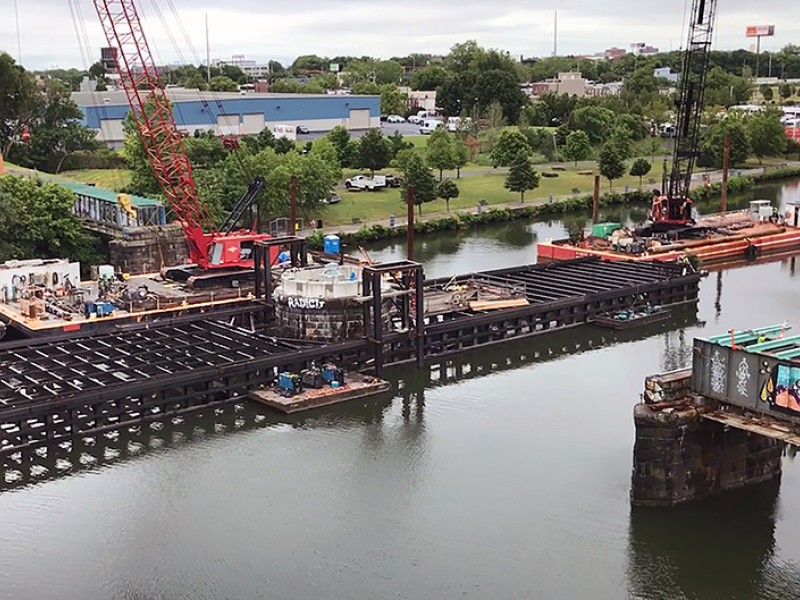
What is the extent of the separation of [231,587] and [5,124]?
1799 inches

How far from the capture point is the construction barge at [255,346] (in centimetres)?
2188

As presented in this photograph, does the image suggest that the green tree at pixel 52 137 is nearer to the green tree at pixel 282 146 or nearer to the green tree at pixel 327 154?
the green tree at pixel 282 146

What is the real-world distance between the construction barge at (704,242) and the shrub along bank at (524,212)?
7374 mm

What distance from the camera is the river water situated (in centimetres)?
1603

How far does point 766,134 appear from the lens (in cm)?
7244

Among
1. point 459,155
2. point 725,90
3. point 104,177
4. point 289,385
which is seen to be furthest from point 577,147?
point 289,385

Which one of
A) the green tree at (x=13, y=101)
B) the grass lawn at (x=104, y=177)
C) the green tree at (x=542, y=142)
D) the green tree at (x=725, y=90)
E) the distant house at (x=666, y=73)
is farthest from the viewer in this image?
the distant house at (x=666, y=73)

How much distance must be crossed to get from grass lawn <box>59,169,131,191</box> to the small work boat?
24133 mm

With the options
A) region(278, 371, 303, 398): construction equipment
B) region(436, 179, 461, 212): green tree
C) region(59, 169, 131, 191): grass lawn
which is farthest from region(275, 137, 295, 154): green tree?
region(278, 371, 303, 398): construction equipment

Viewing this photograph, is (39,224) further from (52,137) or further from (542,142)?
(542,142)

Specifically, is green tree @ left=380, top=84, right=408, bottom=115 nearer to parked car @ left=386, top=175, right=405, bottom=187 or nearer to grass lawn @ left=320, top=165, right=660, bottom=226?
grass lawn @ left=320, top=165, right=660, bottom=226

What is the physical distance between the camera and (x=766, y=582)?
16.0 metres

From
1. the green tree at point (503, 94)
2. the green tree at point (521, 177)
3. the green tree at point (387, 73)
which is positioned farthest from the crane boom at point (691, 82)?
the green tree at point (387, 73)

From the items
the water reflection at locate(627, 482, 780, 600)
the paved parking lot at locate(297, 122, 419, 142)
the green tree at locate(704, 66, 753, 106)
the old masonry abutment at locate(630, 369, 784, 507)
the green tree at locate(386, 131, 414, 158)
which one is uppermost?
the green tree at locate(704, 66, 753, 106)
